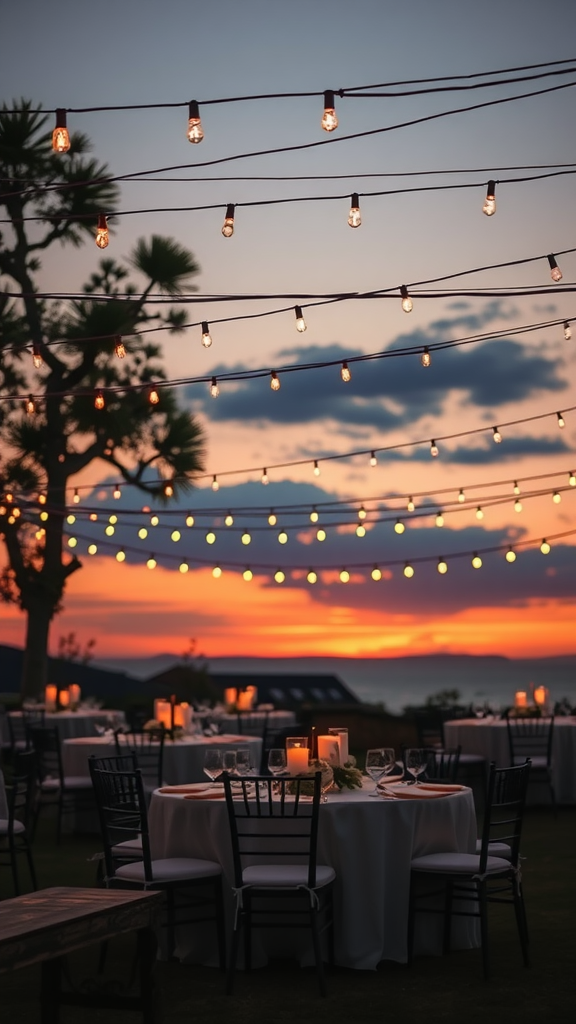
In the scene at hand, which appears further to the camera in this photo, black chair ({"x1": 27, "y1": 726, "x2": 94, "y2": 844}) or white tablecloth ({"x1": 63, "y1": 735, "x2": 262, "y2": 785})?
black chair ({"x1": 27, "y1": 726, "x2": 94, "y2": 844})

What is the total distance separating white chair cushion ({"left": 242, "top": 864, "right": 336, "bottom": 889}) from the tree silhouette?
11.0 meters

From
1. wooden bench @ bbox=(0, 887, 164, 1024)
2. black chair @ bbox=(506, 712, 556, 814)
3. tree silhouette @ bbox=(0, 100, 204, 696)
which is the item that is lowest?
wooden bench @ bbox=(0, 887, 164, 1024)

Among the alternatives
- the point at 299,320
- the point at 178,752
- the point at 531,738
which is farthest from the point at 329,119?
the point at 531,738

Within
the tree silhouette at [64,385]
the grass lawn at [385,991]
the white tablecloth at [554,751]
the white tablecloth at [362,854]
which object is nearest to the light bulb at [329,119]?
the white tablecloth at [362,854]

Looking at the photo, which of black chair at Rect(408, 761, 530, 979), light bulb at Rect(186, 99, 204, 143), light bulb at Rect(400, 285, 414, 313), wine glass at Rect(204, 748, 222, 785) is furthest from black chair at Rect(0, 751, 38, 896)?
light bulb at Rect(186, 99, 204, 143)

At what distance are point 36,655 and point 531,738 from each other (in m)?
7.85

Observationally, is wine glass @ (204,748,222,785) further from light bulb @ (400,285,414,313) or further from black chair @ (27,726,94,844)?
black chair @ (27,726,94,844)

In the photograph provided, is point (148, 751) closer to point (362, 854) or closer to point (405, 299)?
point (362, 854)

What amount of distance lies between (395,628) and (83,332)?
7.86 meters

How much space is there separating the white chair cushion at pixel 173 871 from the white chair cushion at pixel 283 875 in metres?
0.17

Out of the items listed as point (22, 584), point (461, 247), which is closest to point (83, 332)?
point (22, 584)

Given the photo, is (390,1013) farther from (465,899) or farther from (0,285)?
(0,285)

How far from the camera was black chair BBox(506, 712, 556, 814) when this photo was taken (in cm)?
1069

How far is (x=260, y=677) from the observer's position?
19031 mm
